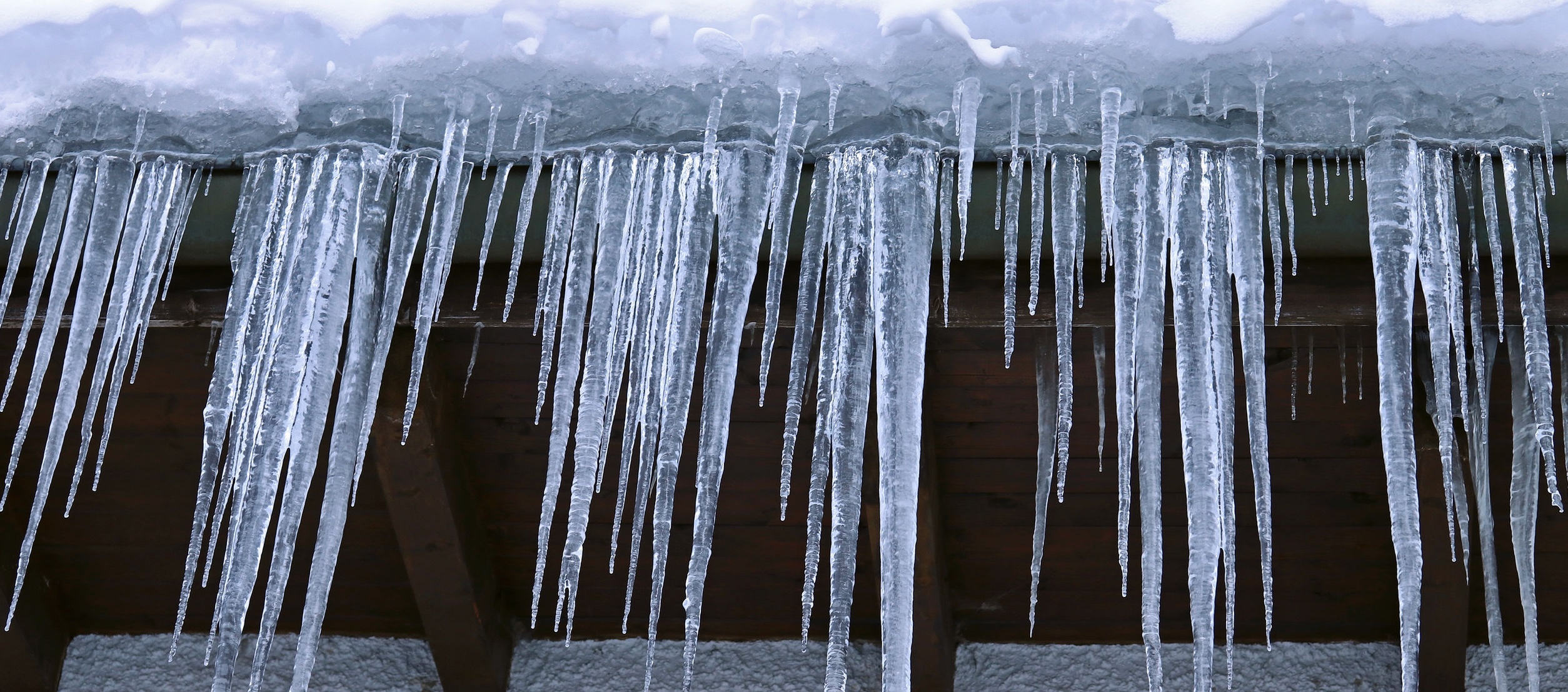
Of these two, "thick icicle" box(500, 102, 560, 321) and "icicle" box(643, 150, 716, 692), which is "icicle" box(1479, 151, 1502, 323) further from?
"thick icicle" box(500, 102, 560, 321)

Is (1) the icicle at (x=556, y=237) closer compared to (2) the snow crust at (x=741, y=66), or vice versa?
(2) the snow crust at (x=741, y=66)

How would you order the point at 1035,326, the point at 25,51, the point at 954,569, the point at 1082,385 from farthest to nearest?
the point at 954,569 < the point at 1082,385 < the point at 1035,326 < the point at 25,51

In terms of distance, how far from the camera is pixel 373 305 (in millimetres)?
2197

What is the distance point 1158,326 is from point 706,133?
28.6 inches

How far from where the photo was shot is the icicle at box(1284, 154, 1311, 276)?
187cm

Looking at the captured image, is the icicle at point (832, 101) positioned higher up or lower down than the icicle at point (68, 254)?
higher up

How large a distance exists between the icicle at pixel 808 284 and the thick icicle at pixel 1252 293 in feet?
1.29

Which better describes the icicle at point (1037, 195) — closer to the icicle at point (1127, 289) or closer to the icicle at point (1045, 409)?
the icicle at point (1127, 289)

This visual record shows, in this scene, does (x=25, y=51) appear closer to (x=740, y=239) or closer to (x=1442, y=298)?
(x=740, y=239)

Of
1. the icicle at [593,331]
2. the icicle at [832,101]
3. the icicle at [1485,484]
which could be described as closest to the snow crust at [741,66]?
the icicle at [832,101]

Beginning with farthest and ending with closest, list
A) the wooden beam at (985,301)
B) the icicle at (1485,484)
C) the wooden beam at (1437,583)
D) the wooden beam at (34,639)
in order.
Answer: the wooden beam at (34,639)
the wooden beam at (1437,583)
the icicle at (1485,484)
the wooden beam at (985,301)

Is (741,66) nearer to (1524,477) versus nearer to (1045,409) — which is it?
(1045,409)

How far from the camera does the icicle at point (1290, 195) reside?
1.87 meters

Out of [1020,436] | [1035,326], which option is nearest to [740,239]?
[1035,326]
